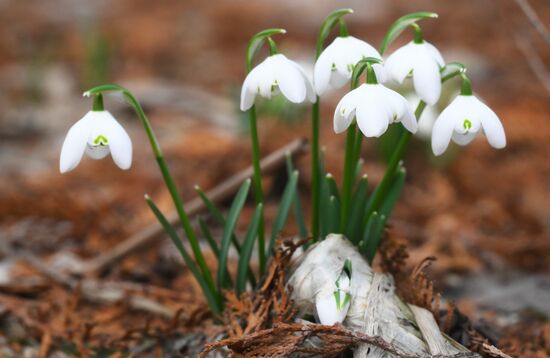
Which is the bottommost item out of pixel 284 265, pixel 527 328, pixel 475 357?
pixel 527 328

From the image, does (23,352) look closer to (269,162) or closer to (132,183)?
(269,162)

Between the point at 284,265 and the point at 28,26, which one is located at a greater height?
the point at 28,26

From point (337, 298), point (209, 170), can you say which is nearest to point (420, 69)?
point (337, 298)

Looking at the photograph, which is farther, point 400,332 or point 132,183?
point 132,183

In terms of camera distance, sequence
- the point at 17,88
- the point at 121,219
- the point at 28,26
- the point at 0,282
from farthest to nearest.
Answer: the point at 28,26
the point at 17,88
the point at 121,219
the point at 0,282

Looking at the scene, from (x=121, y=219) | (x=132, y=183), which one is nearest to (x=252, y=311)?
(x=121, y=219)

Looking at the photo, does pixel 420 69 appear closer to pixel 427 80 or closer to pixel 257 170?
pixel 427 80

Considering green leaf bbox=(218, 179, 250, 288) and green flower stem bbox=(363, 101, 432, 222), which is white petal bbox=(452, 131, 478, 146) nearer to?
green flower stem bbox=(363, 101, 432, 222)

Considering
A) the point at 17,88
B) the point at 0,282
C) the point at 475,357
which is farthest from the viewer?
the point at 17,88
